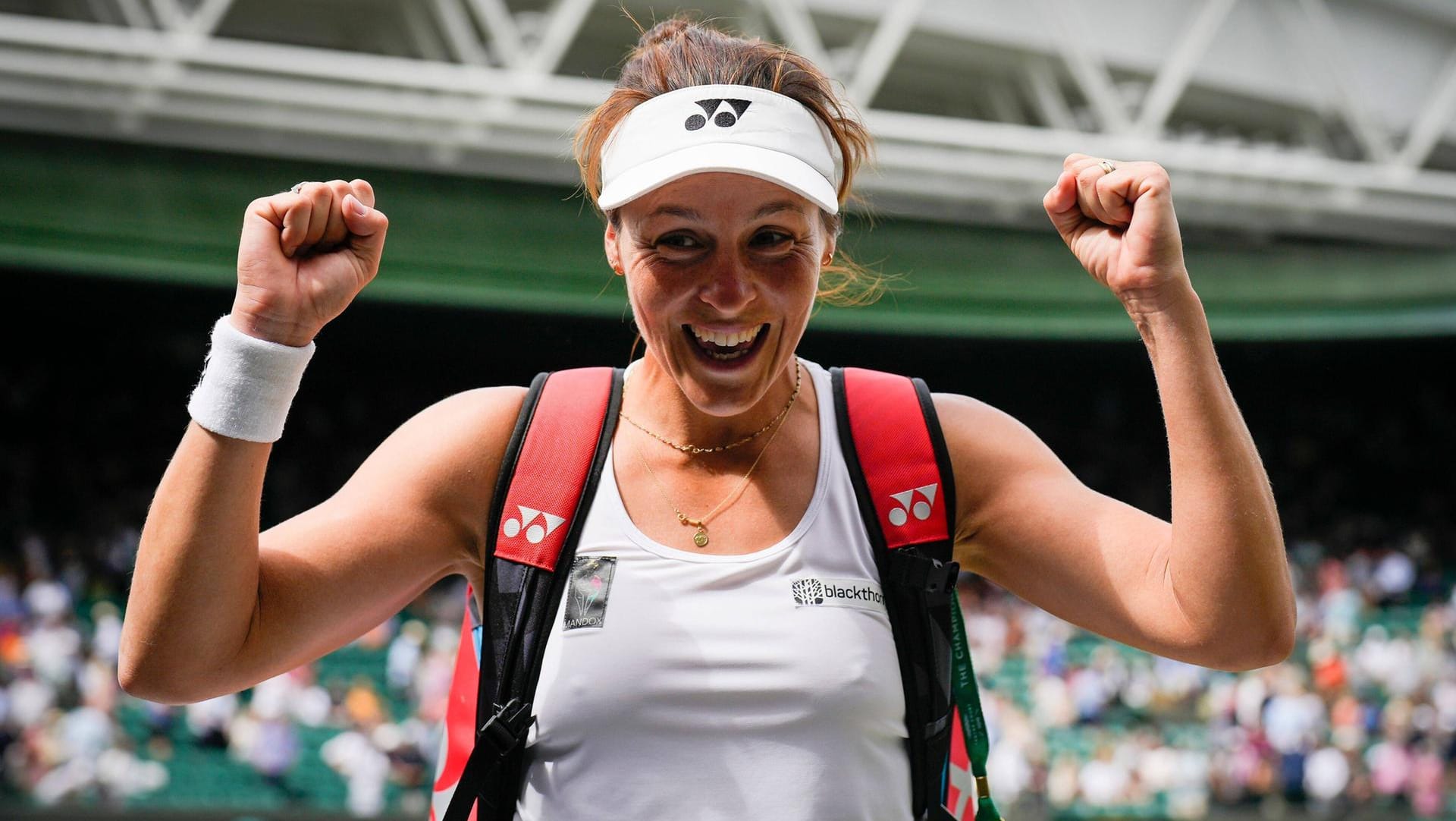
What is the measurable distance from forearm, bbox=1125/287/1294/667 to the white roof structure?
A: 920cm

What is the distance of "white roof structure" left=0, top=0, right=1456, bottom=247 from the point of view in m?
11.6

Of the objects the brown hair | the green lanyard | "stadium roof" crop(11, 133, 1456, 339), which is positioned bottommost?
the green lanyard

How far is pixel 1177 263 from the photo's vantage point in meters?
1.68

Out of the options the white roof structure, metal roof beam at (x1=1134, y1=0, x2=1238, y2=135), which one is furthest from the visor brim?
metal roof beam at (x1=1134, y1=0, x2=1238, y2=135)

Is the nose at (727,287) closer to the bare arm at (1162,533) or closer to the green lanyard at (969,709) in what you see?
→ the bare arm at (1162,533)

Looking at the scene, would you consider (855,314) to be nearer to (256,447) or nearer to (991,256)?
(991,256)

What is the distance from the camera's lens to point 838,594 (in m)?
1.83

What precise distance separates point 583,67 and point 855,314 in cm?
414

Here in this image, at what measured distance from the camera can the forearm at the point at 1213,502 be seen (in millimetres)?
1646

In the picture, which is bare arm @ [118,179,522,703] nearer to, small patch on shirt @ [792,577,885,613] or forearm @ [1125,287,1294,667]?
small patch on shirt @ [792,577,885,613]

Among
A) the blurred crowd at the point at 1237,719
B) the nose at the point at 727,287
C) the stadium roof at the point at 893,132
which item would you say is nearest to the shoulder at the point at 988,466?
the nose at the point at 727,287

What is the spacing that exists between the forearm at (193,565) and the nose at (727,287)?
583mm

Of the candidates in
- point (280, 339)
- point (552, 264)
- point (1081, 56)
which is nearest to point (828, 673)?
point (280, 339)

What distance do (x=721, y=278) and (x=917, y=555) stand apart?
45 cm
